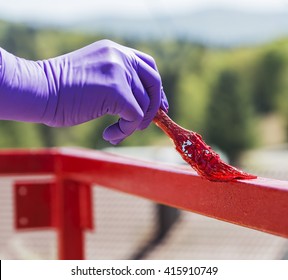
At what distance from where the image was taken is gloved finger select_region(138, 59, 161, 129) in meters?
1.34

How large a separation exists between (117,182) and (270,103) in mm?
25942

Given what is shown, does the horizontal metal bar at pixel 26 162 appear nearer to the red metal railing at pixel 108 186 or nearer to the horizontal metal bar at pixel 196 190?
the red metal railing at pixel 108 186

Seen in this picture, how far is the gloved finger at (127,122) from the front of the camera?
1294 millimetres

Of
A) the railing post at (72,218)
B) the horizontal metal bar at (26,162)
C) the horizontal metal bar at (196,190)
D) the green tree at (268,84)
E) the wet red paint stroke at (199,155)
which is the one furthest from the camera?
the green tree at (268,84)

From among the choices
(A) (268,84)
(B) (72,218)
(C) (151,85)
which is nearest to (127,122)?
(C) (151,85)

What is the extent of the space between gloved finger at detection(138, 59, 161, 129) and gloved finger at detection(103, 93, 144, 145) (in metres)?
0.04

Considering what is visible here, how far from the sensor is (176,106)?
79.0ft

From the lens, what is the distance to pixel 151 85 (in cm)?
134

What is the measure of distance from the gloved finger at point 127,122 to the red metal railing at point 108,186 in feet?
0.54

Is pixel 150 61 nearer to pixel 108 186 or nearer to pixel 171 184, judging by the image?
pixel 171 184

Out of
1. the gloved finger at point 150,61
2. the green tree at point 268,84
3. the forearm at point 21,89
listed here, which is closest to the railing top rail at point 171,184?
the gloved finger at point 150,61

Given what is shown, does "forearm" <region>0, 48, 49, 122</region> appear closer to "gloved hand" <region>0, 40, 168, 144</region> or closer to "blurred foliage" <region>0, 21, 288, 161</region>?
"gloved hand" <region>0, 40, 168, 144</region>

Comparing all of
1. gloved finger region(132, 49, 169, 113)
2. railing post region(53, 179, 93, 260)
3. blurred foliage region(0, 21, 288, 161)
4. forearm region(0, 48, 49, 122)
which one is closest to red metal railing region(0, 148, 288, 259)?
railing post region(53, 179, 93, 260)
